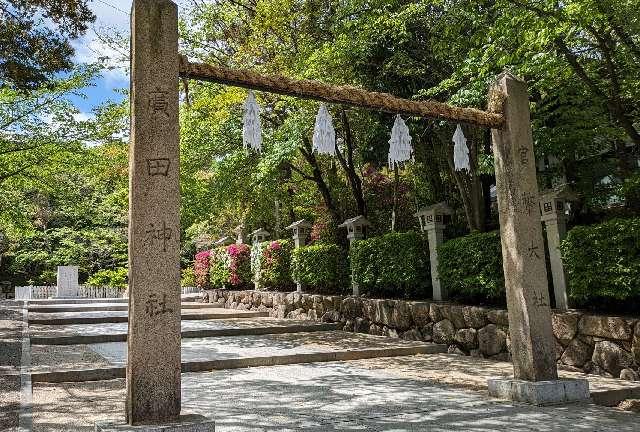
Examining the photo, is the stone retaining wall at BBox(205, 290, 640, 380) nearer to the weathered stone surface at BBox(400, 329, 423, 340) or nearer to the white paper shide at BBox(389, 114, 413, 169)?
the weathered stone surface at BBox(400, 329, 423, 340)

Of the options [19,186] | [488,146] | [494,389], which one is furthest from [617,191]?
[19,186]

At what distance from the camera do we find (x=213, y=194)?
15547 mm

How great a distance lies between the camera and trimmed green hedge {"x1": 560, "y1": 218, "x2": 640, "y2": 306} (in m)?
6.65

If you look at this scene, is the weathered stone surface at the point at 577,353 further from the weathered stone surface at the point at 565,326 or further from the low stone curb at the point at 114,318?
the low stone curb at the point at 114,318

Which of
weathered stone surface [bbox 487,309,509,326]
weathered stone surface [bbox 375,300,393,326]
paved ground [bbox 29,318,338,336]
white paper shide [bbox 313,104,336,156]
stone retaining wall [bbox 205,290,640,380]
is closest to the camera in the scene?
white paper shide [bbox 313,104,336,156]

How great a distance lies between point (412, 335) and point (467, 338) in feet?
4.95

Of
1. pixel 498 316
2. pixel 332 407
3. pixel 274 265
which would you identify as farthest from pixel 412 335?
pixel 274 265

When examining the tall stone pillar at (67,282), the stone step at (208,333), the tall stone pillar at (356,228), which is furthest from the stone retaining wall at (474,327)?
the tall stone pillar at (67,282)

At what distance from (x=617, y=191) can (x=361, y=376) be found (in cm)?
492

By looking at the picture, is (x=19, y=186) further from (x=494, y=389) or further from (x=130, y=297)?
(x=494, y=389)

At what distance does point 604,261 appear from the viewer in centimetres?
699

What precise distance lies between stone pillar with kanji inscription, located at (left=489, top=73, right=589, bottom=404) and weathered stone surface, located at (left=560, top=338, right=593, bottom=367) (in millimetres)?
1950

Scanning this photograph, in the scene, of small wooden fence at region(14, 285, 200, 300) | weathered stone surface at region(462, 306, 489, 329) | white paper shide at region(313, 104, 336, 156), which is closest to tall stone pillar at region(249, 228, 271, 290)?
small wooden fence at region(14, 285, 200, 300)

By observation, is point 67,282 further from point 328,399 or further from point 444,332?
point 328,399
